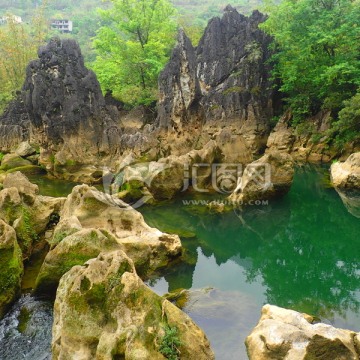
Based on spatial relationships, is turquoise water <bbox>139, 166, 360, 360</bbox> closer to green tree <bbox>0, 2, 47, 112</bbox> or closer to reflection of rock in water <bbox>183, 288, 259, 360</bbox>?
reflection of rock in water <bbox>183, 288, 259, 360</bbox>

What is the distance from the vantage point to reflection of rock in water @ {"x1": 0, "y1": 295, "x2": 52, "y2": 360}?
6.44m

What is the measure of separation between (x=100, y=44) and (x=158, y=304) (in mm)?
30888

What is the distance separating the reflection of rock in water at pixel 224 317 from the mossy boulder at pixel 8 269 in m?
3.33

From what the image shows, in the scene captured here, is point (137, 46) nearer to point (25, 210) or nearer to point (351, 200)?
point (351, 200)

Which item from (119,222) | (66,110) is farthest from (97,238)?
(66,110)

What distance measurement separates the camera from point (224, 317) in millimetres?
7449

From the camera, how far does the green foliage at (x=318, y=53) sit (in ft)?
71.8

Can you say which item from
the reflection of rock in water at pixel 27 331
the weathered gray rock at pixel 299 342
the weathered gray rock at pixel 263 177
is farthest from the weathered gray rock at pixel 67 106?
the weathered gray rock at pixel 299 342

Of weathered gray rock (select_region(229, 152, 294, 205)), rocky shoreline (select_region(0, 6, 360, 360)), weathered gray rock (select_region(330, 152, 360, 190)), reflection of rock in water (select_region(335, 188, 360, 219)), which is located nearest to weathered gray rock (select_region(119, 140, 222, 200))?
rocky shoreline (select_region(0, 6, 360, 360))

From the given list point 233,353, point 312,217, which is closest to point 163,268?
point 233,353

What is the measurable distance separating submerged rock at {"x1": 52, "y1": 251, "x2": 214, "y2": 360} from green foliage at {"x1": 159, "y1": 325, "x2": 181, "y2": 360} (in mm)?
35

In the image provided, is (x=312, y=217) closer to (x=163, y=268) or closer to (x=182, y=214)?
(x=182, y=214)

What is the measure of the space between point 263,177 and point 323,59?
13.4 meters

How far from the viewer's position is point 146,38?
3206 centimetres
